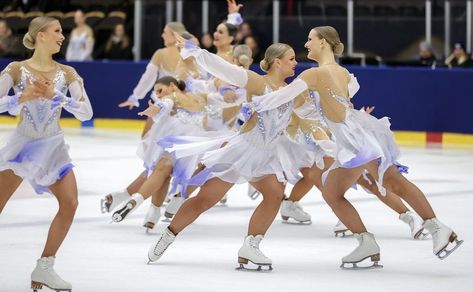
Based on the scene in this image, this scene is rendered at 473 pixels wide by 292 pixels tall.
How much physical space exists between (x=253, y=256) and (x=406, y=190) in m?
1.04

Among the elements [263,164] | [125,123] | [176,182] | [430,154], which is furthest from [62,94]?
[125,123]

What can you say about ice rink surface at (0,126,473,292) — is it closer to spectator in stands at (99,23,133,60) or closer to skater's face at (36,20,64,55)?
skater's face at (36,20,64,55)

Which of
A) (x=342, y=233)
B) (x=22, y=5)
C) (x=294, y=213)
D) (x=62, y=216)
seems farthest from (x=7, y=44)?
(x=62, y=216)

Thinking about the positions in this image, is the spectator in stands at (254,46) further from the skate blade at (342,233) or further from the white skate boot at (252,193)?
the skate blade at (342,233)

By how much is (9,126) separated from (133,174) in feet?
22.1

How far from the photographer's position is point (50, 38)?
6.88 metres

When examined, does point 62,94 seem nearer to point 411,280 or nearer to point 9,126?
point 411,280

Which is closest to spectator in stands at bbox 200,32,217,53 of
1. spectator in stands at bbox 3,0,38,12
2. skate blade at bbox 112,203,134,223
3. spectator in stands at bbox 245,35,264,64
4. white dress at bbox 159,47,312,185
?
spectator in stands at bbox 245,35,264,64

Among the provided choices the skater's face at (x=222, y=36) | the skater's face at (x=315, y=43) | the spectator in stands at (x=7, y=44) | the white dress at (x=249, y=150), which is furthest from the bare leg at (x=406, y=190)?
the spectator in stands at (x=7, y=44)

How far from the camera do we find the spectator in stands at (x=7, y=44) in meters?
20.6

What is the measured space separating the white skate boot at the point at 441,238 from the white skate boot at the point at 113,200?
2765 millimetres

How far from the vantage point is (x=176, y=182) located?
926 cm

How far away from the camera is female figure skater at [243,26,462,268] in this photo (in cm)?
746

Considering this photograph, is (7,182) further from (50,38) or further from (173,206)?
(173,206)
